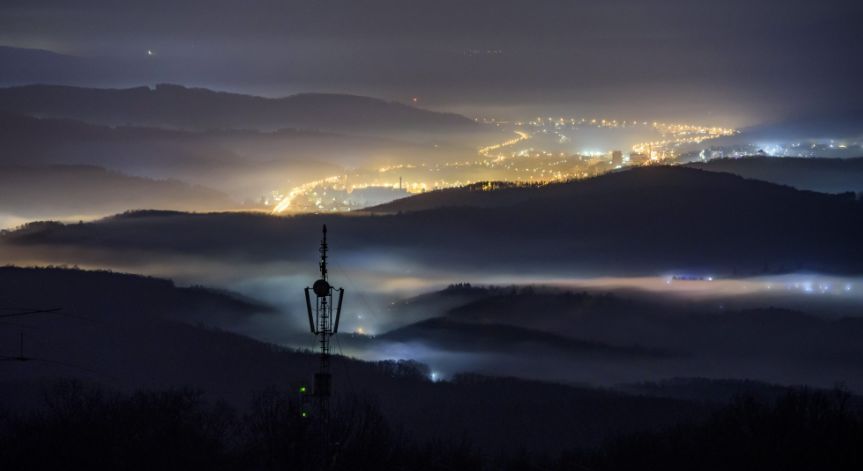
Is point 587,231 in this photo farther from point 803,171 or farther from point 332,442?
point 332,442

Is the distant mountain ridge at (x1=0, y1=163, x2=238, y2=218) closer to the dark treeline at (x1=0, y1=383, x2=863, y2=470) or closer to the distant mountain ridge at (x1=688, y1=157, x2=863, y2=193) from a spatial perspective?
the distant mountain ridge at (x1=688, y1=157, x2=863, y2=193)

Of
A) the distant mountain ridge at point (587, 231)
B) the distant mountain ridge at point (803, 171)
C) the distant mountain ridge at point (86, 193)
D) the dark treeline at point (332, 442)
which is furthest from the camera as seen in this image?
the distant mountain ridge at point (86, 193)

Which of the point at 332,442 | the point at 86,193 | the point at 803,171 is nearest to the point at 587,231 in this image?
the point at 803,171

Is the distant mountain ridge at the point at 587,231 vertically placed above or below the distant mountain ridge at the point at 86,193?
below

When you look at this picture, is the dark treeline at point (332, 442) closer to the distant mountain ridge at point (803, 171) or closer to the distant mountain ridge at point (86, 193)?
the distant mountain ridge at point (803, 171)

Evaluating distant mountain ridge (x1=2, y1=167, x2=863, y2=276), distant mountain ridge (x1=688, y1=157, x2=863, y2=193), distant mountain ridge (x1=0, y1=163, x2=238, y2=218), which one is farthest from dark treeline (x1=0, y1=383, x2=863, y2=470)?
distant mountain ridge (x1=0, y1=163, x2=238, y2=218)

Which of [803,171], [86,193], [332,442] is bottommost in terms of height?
[332,442]

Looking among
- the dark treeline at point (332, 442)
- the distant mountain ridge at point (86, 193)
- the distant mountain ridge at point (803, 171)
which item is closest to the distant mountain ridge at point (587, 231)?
the distant mountain ridge at point (803, 171)

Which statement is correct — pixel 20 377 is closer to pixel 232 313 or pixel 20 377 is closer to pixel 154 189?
pixel 232 313

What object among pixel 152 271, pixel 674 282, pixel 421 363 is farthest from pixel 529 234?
pixel 421 363

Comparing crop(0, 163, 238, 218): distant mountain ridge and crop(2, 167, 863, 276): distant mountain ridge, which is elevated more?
crop(0, 163, 238, 218): distant mountain ridge
